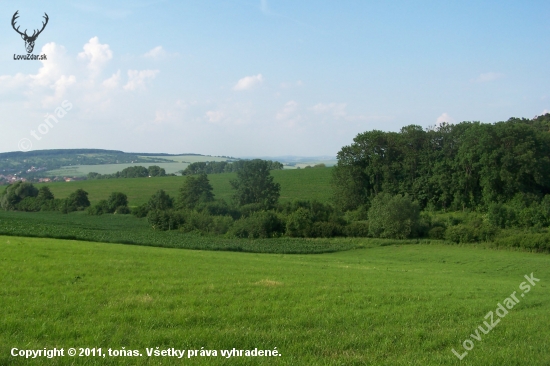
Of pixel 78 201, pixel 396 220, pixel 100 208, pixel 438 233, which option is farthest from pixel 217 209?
pixel 438 233

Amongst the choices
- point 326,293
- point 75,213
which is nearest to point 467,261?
point 326,293

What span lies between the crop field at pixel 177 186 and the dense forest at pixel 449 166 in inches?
472

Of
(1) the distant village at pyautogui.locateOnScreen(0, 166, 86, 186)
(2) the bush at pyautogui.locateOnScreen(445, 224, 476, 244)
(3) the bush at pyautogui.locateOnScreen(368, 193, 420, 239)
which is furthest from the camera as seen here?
(1) the distant village at pyautogui.locateOnScreen(0, 166, 86, 186)

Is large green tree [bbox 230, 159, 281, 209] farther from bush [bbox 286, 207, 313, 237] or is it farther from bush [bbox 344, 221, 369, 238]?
bush [bbox 344, 221, 369, 238]

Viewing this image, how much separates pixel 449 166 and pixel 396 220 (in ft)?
76.5

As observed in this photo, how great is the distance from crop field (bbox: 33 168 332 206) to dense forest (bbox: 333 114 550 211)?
12.0m

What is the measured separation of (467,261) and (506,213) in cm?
2510

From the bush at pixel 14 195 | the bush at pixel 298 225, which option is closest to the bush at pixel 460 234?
the bush at pixel 298 225

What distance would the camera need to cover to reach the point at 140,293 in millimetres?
11289

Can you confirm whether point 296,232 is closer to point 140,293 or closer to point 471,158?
point 471,158

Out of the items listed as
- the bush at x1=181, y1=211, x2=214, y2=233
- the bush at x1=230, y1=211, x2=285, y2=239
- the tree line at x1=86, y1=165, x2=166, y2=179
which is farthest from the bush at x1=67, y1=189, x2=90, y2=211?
the bush at x1=230, y1=211, x2=285, y2=239

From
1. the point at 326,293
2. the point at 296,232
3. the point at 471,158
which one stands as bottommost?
the point at 296,232

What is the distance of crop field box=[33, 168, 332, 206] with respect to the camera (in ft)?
306

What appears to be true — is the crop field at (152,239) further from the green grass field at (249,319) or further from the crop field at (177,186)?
the green grass field at (249,319)
